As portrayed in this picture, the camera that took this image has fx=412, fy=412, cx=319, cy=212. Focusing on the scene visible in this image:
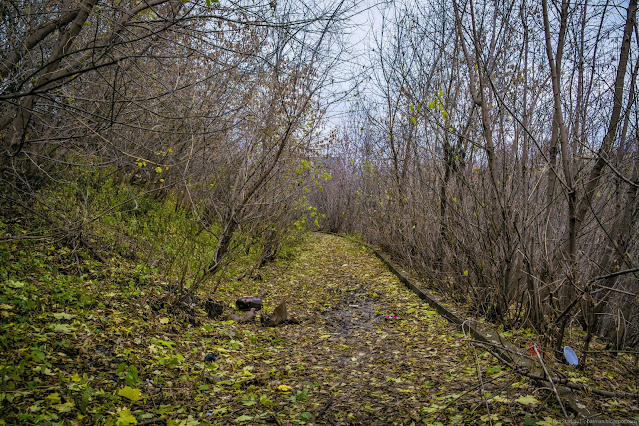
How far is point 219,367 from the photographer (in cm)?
395

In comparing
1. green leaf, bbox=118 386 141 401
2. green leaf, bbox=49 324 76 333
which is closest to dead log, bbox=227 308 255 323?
green leaf, bbox=49 324 76 333

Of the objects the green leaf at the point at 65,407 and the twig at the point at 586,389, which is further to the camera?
the twig at the point at 586,389

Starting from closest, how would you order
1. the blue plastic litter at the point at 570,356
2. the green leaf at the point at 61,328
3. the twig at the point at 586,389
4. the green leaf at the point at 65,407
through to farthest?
the green leaf at the point at 65,407 → the twig at the point at 586,389 → the blue plastic litter at the point at 570,356 → the green leaf at the point at 61,328

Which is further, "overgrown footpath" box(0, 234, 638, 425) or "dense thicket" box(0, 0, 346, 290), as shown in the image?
"dense thicket" box(0, 0, 346, 290)

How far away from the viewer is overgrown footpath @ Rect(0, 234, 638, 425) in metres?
2.79

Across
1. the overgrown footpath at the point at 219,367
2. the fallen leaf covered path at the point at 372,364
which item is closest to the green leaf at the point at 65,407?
the overgrown footpath at the point at 219,367

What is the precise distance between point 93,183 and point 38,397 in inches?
269

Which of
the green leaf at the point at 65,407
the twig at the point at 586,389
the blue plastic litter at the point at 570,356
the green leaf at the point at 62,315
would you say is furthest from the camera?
the green leaf at the point at 62,315

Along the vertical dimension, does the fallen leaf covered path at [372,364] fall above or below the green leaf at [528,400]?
below

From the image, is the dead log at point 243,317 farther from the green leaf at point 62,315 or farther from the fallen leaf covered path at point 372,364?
the green leaf at point 62,315

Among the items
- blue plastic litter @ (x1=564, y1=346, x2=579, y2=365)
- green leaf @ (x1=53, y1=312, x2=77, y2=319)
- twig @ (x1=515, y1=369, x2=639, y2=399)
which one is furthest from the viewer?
green leaf @ (x1=53, y1=312, x2=77, y2=319)

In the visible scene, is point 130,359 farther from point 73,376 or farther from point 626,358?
point 626,358

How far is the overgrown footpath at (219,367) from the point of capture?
279cm

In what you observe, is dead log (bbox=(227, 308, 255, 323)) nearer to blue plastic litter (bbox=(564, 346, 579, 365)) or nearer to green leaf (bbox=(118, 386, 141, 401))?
green leaf (bbox=(118, 386, 141, 401))
